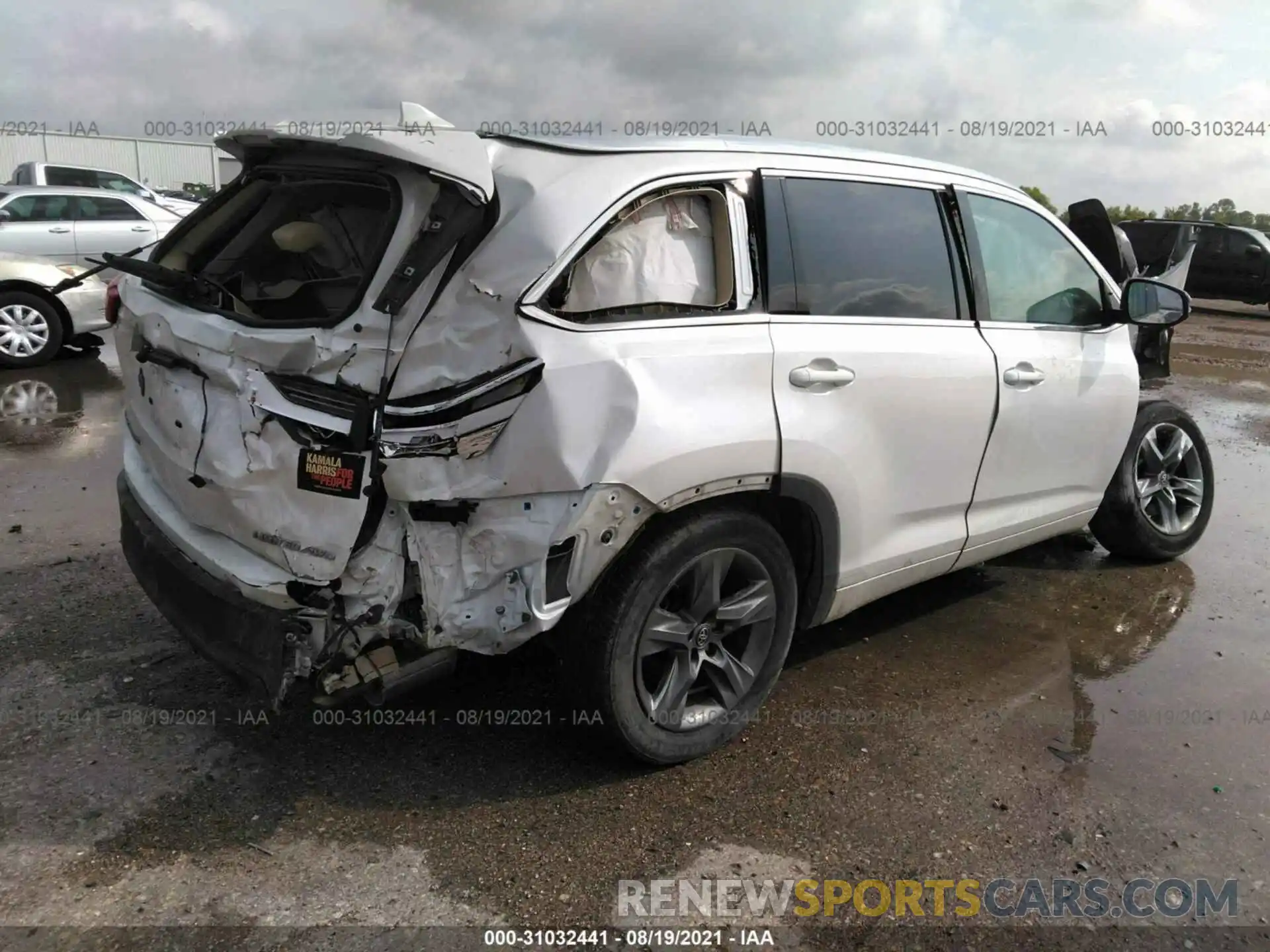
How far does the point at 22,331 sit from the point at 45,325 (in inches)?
7.7

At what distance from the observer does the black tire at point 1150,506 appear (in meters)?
4.57

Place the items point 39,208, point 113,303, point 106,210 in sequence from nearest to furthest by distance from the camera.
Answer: point 113,303 < point 39,208 < point 106,210

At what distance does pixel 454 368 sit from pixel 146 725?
1.69m

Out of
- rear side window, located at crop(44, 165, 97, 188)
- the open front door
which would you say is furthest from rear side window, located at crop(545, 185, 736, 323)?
rear side window, located at crop(44, 165, 97, 188)

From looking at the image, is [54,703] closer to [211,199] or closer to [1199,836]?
[211,199]

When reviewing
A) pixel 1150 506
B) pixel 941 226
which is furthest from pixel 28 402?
pixel 1150 506

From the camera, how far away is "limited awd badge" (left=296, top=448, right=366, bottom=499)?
241 centimetres

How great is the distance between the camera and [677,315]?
8.93 feet

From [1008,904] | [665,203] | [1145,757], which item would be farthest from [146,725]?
[1145,757]

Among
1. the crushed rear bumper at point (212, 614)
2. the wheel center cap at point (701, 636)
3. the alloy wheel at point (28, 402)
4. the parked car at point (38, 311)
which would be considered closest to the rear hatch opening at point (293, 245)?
the crushed rear bumper at point (212, 614)

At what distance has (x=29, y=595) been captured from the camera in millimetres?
3957

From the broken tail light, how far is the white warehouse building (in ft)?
105

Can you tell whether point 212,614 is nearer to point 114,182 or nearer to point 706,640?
point 706,640

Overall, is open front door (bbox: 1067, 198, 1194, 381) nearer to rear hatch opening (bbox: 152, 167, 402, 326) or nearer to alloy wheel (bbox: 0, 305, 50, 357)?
rear hatch opening (bbox: 152, 167, 402, 326)
